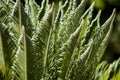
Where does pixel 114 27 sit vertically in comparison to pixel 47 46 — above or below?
above

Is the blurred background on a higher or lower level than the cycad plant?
higher

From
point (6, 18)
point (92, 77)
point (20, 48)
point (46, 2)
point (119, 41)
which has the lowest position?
point (92, 77)

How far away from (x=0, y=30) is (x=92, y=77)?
445mm

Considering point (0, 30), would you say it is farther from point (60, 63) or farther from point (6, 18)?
point (60, 63)

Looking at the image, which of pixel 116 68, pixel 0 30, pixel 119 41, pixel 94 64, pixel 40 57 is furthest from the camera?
pixel 119 41

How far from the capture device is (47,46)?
1.37m

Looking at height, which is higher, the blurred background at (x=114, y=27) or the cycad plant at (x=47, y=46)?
the blurred background at (x=114, y=27)

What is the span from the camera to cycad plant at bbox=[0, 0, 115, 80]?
1.28 metres

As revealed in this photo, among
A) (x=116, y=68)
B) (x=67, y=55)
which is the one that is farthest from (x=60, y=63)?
(x=116, y=68)

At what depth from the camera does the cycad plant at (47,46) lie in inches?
50.6

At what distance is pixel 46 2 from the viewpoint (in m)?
1.73

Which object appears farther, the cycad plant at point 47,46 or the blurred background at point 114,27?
the blurred background at point 114,27

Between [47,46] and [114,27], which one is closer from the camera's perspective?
[47,46]

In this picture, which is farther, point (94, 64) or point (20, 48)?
point (94, 64)
